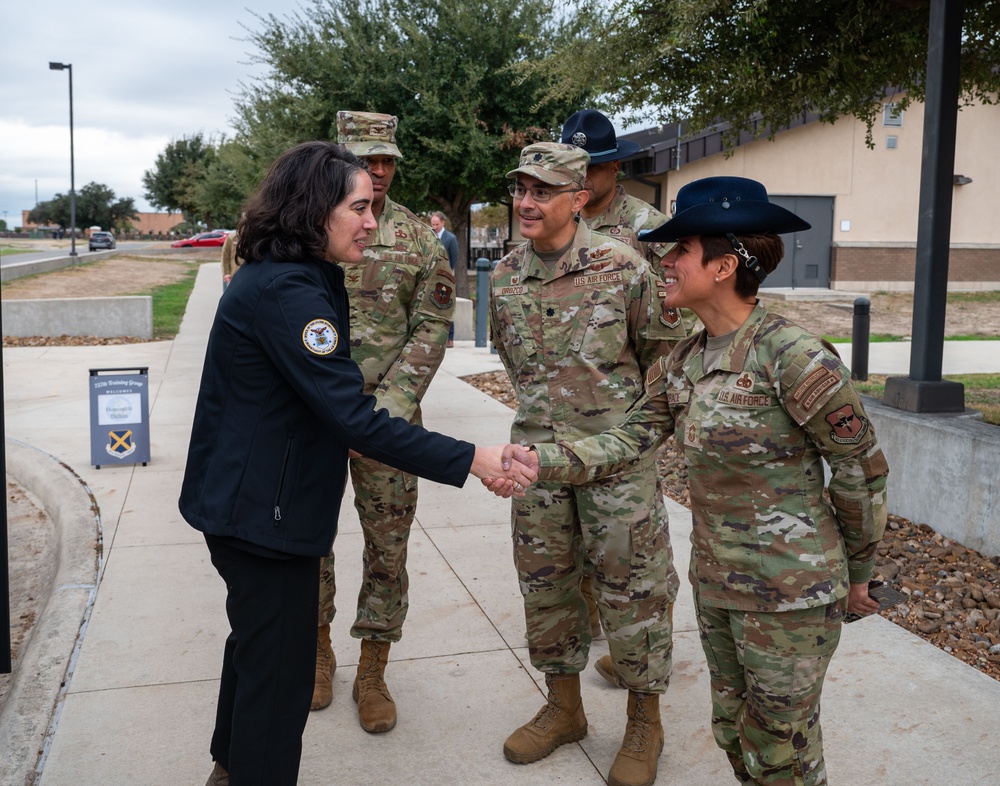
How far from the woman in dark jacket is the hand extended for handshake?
13 cm

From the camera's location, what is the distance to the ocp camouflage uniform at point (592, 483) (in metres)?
3.31

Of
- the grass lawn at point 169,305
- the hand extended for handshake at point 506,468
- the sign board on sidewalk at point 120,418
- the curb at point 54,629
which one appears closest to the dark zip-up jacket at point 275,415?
the hand extended for handshake at point 506,468

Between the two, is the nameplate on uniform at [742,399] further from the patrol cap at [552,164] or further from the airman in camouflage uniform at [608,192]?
the airman in camouflage uniform at [608,192]

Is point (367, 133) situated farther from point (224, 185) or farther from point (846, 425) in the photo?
point (224, 185)

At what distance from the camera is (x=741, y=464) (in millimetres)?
2496

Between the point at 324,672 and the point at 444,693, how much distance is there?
0.50 meters

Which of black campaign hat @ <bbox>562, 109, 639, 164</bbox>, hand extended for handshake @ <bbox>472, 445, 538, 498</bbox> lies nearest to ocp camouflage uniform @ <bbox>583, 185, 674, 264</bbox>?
black campaign hat @ <bbox>562, 109, 639, 164</bbox>

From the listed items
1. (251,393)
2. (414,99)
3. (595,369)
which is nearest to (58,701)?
(251,393)

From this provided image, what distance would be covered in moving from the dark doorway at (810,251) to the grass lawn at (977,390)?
1503 cm

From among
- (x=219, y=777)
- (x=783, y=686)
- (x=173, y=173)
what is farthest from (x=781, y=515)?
(x=173, y=173)

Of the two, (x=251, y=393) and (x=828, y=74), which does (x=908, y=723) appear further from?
(x=828, y=74)

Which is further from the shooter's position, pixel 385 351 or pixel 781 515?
pixel 385 351

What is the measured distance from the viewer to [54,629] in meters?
4.52

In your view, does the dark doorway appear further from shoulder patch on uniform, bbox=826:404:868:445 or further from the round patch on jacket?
the round patch on jacket
